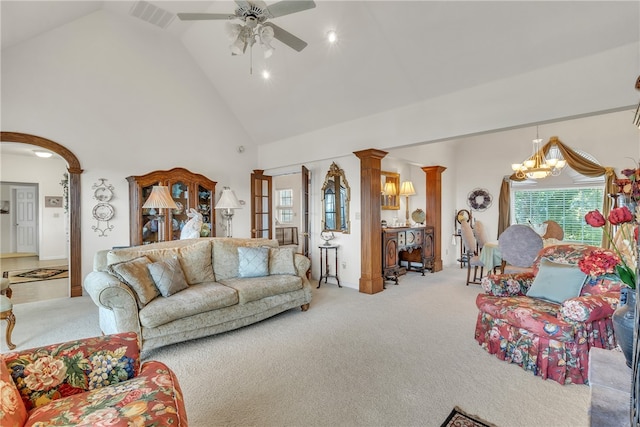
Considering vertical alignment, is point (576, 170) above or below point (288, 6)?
below

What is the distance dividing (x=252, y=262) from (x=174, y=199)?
247 cm

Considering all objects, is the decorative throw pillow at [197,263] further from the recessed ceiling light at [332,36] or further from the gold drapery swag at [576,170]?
the gold drapery swag at [576,170]

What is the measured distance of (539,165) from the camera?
17.7 ft

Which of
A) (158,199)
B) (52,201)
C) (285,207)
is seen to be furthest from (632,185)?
(52,201)

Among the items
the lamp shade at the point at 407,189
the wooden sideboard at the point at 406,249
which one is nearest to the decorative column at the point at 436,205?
the wooden sideboard at the point at 406,249

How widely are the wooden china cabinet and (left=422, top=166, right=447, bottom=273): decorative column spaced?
4594 millimetres

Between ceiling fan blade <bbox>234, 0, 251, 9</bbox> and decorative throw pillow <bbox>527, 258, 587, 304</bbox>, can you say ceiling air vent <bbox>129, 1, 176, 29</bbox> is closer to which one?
ceiling fan blade <bbox>234, 0, 251, 9</bbox>

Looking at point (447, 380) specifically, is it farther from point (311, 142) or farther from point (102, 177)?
point (102, 177)

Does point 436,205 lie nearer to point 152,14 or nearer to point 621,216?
point 621,216

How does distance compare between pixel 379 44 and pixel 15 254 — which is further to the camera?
pixel 15 254

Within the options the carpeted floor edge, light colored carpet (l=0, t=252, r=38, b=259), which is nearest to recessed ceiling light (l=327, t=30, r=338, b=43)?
the carpeted floor edge

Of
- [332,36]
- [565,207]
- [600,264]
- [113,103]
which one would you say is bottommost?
[600,264]

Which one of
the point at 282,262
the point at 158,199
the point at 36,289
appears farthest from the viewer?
the point at 36,289

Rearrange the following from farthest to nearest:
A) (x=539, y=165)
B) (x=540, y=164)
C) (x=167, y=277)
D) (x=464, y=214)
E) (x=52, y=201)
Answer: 1. (x=52, y=201)
2. (x=464, y=214)
3. (x=540, y=164)
4. (x=539, y=165)
5. (x=167, y=277)
